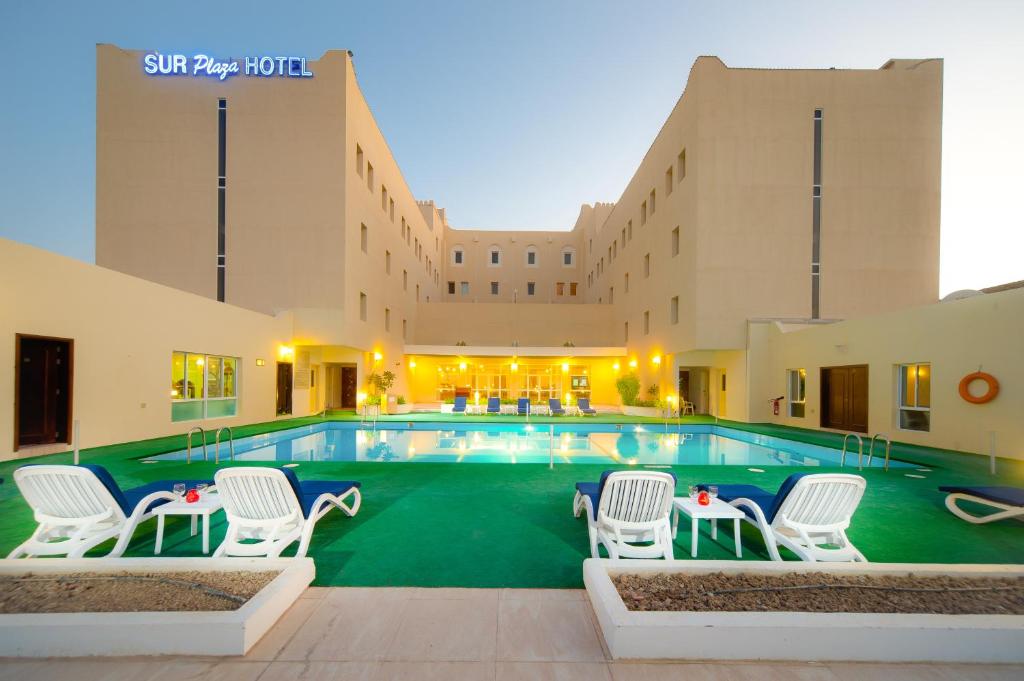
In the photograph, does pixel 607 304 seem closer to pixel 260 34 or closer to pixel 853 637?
pixel 853 637

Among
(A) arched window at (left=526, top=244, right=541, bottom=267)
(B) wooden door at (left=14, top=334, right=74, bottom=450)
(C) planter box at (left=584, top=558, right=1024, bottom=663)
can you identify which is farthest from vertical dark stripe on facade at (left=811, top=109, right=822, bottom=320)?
(A) arched window at (left=526, top=244, right=541, bottom=267)

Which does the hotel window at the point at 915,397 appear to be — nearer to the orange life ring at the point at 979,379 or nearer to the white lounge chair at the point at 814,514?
the orange life ring at the point at 979,379

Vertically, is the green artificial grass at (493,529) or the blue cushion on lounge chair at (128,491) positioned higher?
the blue cushion on lounge chair at (128,491)

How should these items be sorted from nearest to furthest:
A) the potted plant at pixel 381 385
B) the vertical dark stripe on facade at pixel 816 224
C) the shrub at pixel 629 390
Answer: the vertical dark stripe on facade at pixel 816 224 → the potted plant at pixel 381 385 → the shrub at pixel 629 390

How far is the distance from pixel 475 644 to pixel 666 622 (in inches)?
43.8

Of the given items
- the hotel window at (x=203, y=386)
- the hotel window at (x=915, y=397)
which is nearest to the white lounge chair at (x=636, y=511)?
the hotel window at (x=915, y=397)

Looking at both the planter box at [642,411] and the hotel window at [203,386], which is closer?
the hotel window at [203,386]

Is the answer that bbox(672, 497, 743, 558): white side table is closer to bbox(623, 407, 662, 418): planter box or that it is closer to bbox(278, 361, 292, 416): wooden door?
bbox(623, 407, 662, 418): planter box

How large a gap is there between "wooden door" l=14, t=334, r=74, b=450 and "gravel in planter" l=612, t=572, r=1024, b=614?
431 inches

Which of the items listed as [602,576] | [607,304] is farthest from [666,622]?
[607,304]

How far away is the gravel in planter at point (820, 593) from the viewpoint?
2957 mm

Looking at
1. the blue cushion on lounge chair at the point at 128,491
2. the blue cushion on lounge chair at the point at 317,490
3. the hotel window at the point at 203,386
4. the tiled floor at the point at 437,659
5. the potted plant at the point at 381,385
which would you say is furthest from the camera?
the potted plant at the point at 381,385

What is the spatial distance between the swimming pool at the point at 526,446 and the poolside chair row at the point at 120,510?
17.4 feet

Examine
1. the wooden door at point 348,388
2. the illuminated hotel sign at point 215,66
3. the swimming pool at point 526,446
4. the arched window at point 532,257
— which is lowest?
the swimming pool at point 526,446
